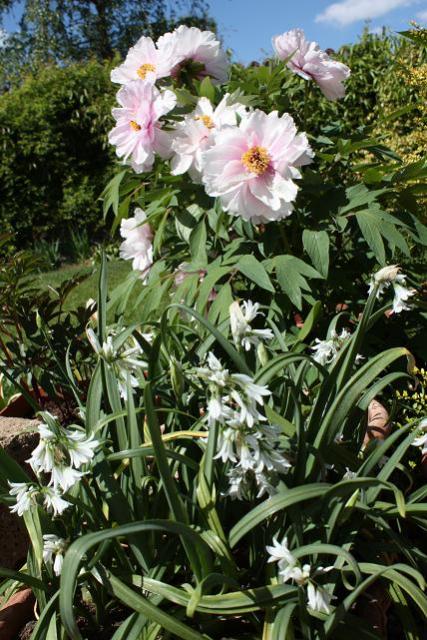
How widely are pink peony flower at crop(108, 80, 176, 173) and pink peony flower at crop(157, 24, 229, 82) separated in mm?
131

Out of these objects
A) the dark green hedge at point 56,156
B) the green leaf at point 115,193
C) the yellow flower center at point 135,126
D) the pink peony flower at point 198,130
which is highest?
the yellow flower center at point 135,126

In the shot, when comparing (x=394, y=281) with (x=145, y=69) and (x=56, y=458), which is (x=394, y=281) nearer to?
(x=56, y=458)

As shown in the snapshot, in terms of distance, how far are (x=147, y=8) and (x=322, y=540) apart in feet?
60.9

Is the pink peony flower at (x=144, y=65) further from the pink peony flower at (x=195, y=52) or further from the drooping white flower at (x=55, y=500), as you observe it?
the drooping white flower at (x=55, y=500)

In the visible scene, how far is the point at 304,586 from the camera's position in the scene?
1338 mm

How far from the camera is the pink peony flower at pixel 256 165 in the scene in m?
1.80

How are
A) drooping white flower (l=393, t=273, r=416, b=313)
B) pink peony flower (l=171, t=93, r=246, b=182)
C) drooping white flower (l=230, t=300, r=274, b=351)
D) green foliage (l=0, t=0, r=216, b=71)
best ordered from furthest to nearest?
green foliage (l=0, t=0, r=216, b=71), pink peony flower (l=171, t=93, r=246, b=182), drooping white flower (l=393, t=273, r=416, b=313), drooping white flower (l=230, t=300, r=274, b=351)

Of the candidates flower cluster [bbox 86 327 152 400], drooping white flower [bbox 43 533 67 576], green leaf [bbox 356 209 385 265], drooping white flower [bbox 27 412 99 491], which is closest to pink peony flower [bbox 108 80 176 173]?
green leaf [bbox 356 209 385 265]

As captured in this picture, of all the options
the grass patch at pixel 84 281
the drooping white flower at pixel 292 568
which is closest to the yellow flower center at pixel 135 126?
the drooping white flower at pixel 292 568

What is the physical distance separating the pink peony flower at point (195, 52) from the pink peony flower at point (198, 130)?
19 cm

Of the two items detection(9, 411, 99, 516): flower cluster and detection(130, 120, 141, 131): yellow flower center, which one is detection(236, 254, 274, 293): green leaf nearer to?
detection(130, 120, 141, 131): yellow flower center

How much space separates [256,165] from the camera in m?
1.81

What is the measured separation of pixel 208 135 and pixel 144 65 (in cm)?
36

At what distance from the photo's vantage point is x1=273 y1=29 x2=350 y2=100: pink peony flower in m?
2.15
